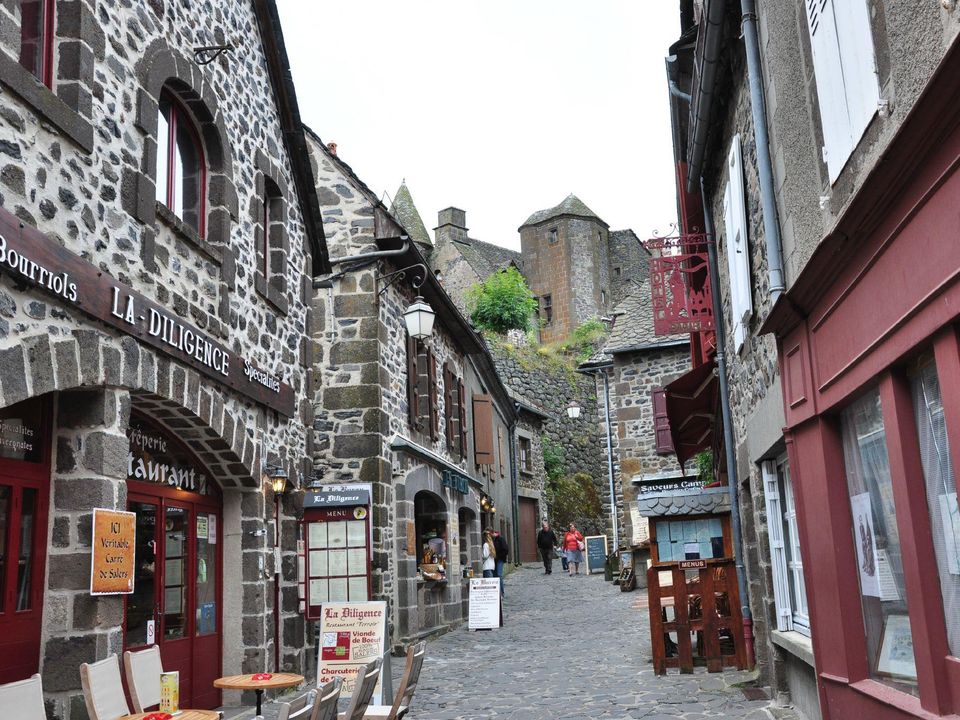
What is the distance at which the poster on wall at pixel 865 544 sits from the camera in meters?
4.76

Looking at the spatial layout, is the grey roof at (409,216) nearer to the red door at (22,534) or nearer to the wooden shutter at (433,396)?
the wooden shutter at (433,396)

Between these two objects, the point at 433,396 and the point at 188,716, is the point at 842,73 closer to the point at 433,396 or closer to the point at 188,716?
the point at 188,716

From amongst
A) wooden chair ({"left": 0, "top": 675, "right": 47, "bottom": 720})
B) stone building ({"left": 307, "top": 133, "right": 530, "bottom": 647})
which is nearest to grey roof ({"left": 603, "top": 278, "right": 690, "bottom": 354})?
stone building ({"left": 307, "top": 133, "right": 530, "bottom": 647})

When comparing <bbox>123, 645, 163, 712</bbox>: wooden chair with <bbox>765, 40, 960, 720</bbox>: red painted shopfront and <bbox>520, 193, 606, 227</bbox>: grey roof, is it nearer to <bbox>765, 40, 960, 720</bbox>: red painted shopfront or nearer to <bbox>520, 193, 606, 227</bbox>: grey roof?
<bbox>765, 40, 960, 720</bbox>: red painted shopfront

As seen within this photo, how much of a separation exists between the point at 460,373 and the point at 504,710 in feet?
35.4

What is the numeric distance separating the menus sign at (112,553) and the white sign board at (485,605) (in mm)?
8949

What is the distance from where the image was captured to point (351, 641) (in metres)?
7.35

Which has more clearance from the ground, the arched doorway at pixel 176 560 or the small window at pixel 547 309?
the small window at pixel 547 309

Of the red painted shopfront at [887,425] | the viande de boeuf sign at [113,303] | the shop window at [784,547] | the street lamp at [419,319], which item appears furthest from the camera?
the street lamp at [419,319]

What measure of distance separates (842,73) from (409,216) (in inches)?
1207

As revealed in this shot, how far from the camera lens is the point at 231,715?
25.6 feet

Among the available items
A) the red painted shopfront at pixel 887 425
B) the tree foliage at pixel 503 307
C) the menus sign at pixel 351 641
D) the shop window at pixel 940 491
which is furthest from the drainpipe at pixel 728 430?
the tree foliage at pixel 503 307

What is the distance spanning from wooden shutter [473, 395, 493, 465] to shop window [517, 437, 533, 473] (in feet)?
31.0

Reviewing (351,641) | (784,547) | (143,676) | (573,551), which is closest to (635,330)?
(573,551)
